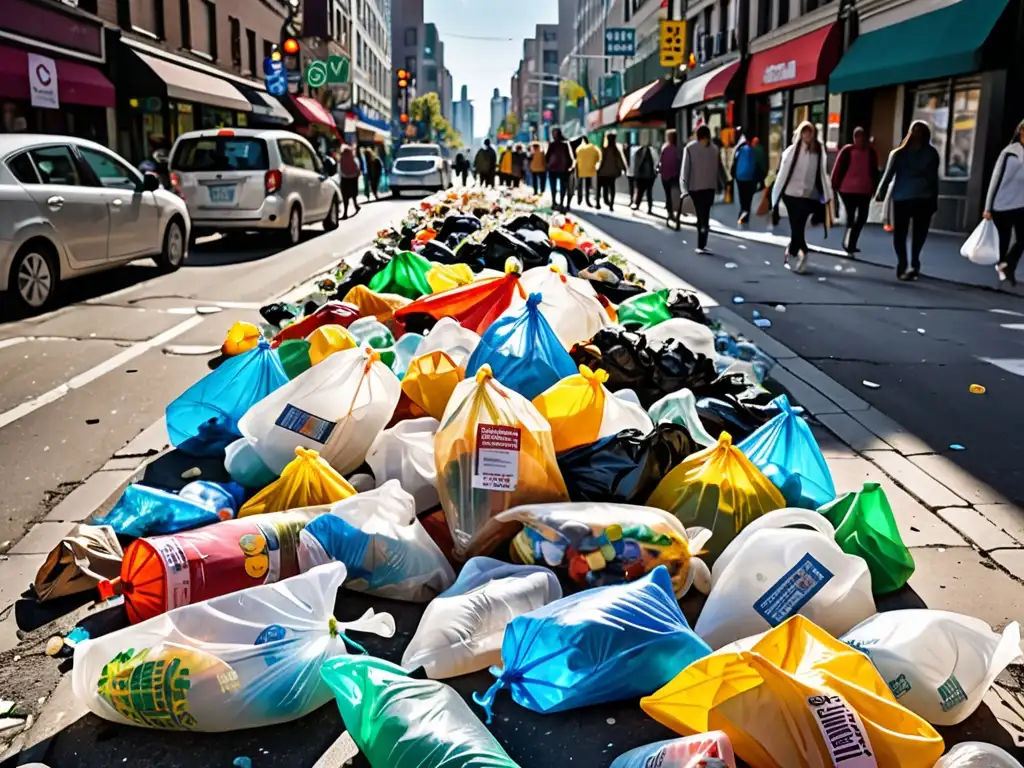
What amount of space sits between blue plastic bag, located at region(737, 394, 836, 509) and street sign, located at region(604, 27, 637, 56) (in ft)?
160

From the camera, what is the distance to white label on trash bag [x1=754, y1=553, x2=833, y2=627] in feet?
9.31

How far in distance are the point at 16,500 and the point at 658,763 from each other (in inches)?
131

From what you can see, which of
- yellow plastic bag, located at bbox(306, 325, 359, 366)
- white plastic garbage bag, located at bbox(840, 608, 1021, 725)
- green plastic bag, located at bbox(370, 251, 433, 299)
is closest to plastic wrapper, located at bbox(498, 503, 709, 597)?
white plastic garbage bag, located at bbox(840, 608, 1021, 725)

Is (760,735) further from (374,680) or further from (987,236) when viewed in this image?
(987,236)

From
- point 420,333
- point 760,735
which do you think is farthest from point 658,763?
point 420,333

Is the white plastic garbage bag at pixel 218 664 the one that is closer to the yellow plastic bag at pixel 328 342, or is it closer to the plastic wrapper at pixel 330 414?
the plastic wrapper at pixel 330 414

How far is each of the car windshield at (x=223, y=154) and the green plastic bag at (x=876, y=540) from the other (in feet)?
41.1

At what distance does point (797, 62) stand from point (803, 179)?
42.3ft

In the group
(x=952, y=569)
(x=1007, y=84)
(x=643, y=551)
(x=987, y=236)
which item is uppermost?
(x=1007, y=84)

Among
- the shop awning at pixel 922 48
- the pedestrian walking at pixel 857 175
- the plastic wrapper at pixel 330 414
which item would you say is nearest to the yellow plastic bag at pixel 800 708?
the plastic wrapper at pixel 330 414

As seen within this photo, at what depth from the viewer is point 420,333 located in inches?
227

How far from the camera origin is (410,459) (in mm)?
3766

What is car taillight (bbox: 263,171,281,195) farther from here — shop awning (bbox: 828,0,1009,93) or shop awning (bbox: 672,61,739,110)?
shop awning (bbox: 672,61,739,110)

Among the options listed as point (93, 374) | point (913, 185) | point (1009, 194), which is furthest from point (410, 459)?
point (913, 185)
